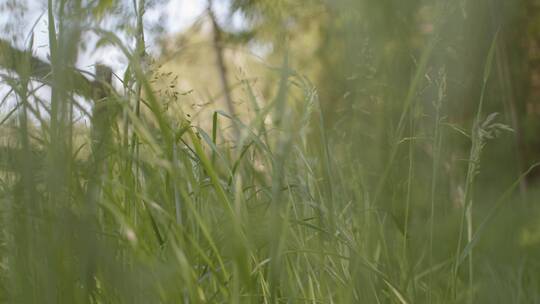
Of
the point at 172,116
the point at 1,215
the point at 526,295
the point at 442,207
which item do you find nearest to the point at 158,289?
the point at 1,215

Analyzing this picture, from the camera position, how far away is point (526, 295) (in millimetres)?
1102

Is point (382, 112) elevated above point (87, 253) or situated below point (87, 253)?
above

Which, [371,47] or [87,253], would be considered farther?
[371,47]

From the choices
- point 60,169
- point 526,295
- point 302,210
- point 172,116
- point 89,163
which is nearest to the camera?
point 60,169

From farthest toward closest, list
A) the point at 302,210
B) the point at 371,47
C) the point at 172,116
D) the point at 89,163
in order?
the point at 302,210 < the point at 172,116 < the point at 371,47 < the point at 89,163

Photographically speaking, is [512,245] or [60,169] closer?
[60,169]

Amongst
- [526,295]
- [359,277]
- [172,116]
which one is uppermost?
[172,116]

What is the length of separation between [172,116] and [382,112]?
0.95ft

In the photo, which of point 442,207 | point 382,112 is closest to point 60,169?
point 382,112

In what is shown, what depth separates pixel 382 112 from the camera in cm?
81

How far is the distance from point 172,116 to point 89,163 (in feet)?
0.90

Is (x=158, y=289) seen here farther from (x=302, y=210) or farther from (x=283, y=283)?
(x=302, y=210)

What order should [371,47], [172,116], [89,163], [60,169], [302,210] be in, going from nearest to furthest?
1. [60,169]
2. [89,163]
3. [371,47]
4. [172,116]
5. [302,210]

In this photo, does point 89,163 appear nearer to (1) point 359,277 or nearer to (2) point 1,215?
(2) point 1,215
